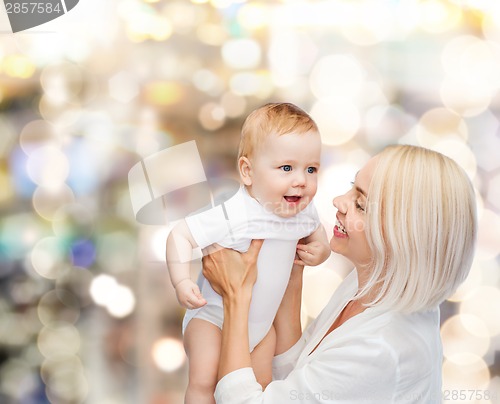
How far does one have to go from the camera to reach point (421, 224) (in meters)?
0.99

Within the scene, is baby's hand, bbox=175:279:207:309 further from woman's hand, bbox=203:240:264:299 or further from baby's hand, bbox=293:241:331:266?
baby's hand, bbox=293:241:331:266

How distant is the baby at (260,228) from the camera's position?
1086mm

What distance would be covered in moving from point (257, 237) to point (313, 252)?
0.39 feet

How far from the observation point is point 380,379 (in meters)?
0.99

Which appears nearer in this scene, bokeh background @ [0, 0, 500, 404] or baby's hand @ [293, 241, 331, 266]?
baby's hand @ [293, 241, 331, 266]

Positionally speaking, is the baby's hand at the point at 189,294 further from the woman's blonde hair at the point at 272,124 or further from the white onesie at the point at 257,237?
the woman's blonde hair at the point at 272,124

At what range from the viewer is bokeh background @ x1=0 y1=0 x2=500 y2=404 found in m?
1.80

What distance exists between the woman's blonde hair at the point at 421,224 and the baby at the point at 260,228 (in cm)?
14

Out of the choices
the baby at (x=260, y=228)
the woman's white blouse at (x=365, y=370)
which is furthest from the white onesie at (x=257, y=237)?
the woman's white blouse at (x=365, y=370)

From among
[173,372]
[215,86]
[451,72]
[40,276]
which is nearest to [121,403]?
[173,372]

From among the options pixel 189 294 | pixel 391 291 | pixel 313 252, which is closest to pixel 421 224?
pixel 391 291

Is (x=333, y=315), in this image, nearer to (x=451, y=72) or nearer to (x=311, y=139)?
(x=311, y=139)

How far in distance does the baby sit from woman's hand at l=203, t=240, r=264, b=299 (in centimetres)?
2

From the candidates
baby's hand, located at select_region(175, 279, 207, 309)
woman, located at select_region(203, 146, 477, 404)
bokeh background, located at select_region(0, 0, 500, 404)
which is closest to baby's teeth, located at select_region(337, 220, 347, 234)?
woman, located at select_region(203, 146, 477, 404)
